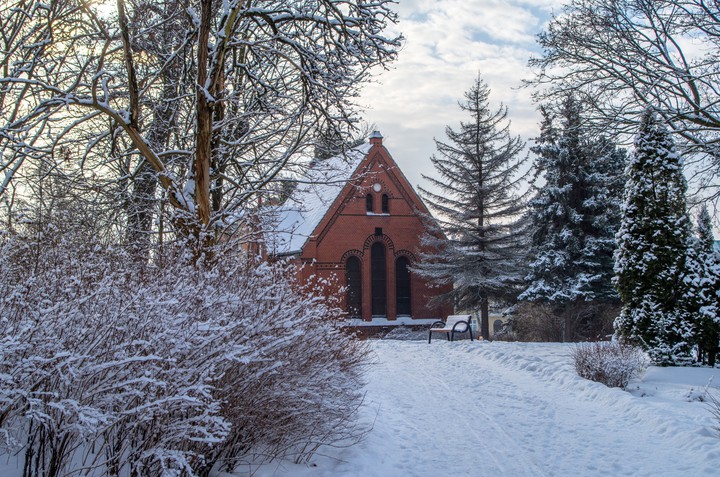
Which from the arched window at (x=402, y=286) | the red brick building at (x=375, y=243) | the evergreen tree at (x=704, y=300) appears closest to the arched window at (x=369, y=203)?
the red brick building at (x=375, y=243)

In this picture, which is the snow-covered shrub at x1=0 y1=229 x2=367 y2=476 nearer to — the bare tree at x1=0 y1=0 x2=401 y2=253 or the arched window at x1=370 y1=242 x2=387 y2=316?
the bare tree at x1=0 y1=0 x2=401 y2=253

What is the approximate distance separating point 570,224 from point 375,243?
385 inches

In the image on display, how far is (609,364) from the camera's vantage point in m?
9.65

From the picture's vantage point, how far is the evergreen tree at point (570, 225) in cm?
2475

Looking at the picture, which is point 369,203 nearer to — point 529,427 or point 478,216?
point 478,216

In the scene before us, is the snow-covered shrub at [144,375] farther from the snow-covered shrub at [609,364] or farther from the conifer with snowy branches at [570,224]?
the conifer with snowy branches at [570,224]

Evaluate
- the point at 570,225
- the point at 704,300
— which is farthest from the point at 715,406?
the point at 570,225

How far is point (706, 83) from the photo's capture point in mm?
13000

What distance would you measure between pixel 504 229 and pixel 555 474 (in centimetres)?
2307

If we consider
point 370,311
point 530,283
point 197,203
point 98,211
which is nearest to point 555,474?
point 197,203

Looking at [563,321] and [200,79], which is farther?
[563,321]

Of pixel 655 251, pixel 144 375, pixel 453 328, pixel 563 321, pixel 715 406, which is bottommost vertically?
pixel 715 406

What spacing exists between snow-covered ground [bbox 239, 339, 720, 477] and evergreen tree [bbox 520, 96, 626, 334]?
547 inches

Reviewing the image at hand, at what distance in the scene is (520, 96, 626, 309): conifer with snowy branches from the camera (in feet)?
81.1
